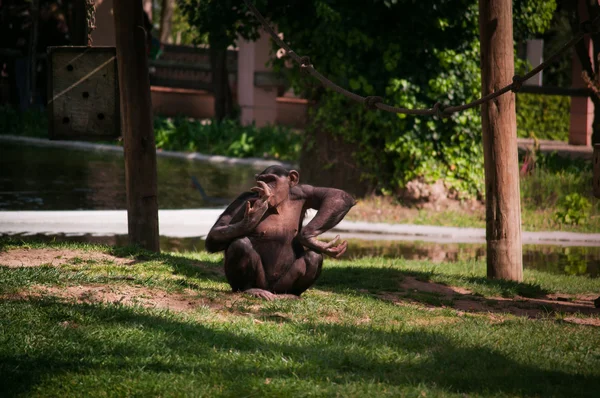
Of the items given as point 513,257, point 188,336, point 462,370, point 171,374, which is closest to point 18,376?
point 171,374

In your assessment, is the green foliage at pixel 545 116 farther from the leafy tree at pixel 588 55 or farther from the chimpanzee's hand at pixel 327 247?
the chimpanzee's hand at pixel 327 247

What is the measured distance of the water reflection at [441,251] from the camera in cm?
1203

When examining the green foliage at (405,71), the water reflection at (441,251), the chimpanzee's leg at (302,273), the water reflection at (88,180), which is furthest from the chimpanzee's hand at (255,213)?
the water reflection at (88,180)

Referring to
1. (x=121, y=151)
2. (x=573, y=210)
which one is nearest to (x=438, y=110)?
(x=573, y=210)

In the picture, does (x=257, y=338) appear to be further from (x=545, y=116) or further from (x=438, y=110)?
(x=545, y=116)

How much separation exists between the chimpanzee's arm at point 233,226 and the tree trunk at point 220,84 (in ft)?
67.3

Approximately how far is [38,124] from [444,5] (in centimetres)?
1706

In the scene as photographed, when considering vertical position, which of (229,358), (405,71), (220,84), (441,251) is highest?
(220,84)

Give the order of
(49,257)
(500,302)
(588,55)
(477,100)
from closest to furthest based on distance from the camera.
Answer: (477,100), (49,257), (500,302), (588,55)

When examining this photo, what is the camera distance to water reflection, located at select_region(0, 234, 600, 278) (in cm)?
1203

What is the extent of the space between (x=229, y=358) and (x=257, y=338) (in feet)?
1.62

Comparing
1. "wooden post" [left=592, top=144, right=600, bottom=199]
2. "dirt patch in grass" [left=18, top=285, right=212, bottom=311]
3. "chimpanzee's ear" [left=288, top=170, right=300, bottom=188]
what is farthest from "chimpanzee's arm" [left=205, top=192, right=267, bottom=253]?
"wooden post" [left=592, top=144, right=600, bottom=199]

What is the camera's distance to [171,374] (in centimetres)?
484

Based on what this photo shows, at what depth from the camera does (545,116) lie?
26656 mm
